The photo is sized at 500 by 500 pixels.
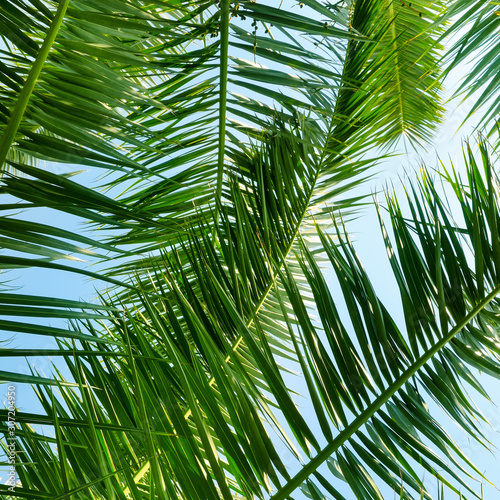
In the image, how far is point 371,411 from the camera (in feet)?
2.49

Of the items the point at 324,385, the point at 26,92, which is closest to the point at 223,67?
the point at 26,92

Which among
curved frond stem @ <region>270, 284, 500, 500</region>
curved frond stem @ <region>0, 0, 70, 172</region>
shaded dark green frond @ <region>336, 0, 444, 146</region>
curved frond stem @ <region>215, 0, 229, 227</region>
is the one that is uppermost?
shaded dark green frond @ <region>336, 0, 444, 146</region>

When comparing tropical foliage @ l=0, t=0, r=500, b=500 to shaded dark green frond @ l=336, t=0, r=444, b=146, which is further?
shaded dark green frond @ l=336, t=0, r=444, b=146

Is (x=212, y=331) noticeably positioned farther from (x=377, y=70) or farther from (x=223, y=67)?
(x=377, y=70)

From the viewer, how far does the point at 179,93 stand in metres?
1.50

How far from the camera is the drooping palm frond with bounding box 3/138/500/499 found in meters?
0.64

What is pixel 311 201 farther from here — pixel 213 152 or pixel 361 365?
pixel 361 365

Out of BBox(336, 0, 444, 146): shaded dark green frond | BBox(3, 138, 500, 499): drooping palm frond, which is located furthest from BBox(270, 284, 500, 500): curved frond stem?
BBox(336, 0, 444, 146): shaded dark green frond

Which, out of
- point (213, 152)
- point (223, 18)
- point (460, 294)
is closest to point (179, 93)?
point (213, 152)

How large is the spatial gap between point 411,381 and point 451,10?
0.75 meters

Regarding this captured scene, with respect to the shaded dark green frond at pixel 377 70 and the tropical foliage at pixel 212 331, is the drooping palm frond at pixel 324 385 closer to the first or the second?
the tropical foliage at pixel 212 331

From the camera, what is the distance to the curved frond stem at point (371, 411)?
66 cm

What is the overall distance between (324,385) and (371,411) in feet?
0.28

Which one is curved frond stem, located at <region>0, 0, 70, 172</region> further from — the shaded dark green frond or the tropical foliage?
the shaded dark green frond
